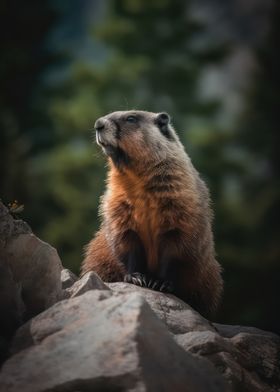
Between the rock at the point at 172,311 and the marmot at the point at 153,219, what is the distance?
38 cm

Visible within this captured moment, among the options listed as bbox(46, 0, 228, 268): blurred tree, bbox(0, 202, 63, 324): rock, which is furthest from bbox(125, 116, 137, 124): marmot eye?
bbox(46, 0, 228, 268): blurred tree

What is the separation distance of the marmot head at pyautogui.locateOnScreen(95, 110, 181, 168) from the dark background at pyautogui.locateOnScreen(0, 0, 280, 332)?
13.4 meters

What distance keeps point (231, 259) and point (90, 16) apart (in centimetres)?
4891

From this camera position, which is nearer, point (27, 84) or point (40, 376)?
point (40, 376)

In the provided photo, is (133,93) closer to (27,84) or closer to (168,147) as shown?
(27,84)

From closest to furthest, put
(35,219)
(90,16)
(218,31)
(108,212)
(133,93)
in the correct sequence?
(108,212), (35,219), (133,93), (218,31), (90,16)

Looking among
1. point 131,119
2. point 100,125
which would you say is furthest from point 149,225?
point 131,119

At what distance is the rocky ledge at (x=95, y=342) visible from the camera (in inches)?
235

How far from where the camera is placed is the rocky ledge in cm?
596

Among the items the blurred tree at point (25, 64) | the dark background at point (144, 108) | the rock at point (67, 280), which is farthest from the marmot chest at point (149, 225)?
the blurred tree at point (25, 64)

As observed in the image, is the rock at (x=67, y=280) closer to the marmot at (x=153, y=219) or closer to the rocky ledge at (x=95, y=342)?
the rocky ledge at (x=95, y=342)

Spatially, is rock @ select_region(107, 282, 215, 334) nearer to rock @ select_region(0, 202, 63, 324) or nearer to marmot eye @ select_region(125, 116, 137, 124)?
rock @ select_region(0, 202, 63, 324)

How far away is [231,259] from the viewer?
25.9 meters

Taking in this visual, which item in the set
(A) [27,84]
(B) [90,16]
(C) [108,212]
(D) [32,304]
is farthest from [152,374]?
(B) [90,16]
